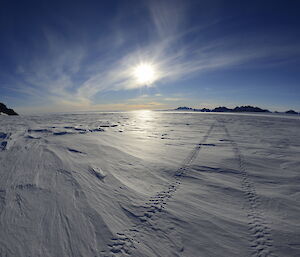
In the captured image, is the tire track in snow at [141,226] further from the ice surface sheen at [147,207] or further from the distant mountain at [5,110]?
the distant mountain at [5,110]

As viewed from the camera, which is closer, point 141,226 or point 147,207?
point 141,226

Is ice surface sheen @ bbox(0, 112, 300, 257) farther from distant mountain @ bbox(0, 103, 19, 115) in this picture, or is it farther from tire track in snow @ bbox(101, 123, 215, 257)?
distant mountain @ bbox(0, 103, 19, 115)

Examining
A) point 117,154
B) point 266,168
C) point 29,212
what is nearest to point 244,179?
point 266,168

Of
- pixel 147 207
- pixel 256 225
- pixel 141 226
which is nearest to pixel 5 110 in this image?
pixel 147 207

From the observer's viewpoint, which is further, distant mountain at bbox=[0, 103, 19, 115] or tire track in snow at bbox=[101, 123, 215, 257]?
distant mountain at bbox=[0, 103, 19, 115]

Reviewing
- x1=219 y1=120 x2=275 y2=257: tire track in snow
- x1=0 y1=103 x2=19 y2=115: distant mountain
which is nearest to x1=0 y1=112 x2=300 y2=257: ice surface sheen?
x1=219 y1=120 x2=275 y2=257: tire track in snow

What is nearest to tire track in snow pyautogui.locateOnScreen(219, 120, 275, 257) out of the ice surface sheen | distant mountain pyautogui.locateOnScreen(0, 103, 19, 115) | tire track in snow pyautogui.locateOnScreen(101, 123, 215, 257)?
the ice surface sheen

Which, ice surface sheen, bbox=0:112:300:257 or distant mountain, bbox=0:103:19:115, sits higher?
distant mountain, bbox=0:103:19:115

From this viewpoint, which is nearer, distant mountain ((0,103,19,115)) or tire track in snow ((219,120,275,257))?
tire track in snow ((219,120,275,257))

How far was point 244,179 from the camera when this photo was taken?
455 centimetres

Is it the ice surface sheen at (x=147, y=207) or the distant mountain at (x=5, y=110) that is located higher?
the distant mountain at (x=5, y=110)

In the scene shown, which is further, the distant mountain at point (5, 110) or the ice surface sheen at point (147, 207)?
the distant mountain at point (5, 110)

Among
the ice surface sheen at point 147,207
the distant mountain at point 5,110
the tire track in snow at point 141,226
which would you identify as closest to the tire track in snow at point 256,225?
the ice surface sheen at point 147,207

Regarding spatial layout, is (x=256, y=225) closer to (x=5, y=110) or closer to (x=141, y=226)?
(x=141, y=226)
